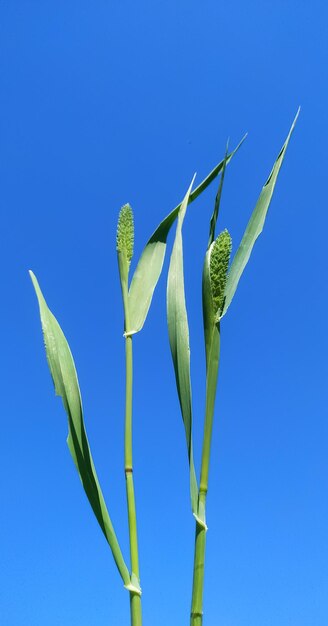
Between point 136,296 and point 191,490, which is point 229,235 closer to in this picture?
point 136,296

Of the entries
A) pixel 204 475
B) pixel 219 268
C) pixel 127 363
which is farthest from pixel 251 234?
pixel 204 475

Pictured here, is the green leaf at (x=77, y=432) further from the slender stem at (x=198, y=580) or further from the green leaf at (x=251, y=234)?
the green leaf at (x=251, y=234)

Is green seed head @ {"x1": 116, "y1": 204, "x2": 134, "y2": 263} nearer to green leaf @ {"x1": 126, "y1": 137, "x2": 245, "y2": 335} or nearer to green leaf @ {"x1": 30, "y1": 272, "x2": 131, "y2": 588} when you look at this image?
green leaf @ {"x1": 126, "y1": 137, "x2": 245, "y2": 335}

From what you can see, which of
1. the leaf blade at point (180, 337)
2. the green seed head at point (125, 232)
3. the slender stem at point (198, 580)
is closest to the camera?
the slender stem at point (198, 580)

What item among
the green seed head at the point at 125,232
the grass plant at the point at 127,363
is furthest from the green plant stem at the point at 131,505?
the green seed head at the point at 125,232

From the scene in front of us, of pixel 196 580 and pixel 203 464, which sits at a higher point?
pixel 203 464

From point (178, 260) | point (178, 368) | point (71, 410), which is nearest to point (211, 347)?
point (178, 368)
